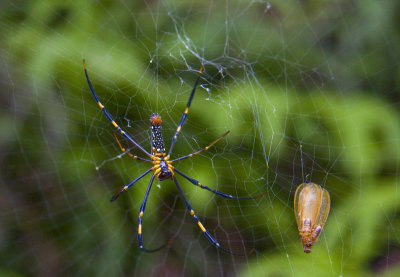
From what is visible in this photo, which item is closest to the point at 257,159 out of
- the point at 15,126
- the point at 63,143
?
the point at 63,143

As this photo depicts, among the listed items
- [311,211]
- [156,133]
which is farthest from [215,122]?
[311,211]

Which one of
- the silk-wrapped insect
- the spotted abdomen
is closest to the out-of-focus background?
the spotted abdomen

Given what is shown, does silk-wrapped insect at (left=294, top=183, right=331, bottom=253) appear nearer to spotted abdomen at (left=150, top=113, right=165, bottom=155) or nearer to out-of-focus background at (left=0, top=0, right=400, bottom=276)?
out-of-focus background at (left=0, top=0, right=400, bottom=276)

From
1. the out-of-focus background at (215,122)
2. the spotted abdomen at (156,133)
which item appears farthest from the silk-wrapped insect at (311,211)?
the spotted abdomen at (156,133)

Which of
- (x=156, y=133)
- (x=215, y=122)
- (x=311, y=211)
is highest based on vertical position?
(x=215, y=122)

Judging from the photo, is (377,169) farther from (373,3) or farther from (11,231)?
(11,231)

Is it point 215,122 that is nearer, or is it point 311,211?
point 311,211

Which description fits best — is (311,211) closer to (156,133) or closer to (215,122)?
(215,122)
